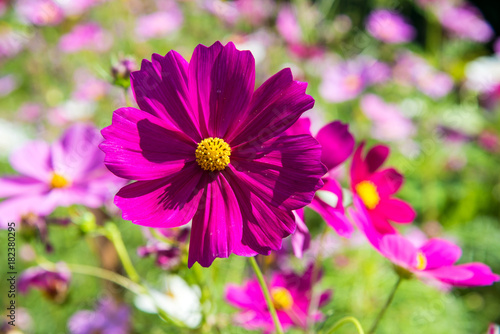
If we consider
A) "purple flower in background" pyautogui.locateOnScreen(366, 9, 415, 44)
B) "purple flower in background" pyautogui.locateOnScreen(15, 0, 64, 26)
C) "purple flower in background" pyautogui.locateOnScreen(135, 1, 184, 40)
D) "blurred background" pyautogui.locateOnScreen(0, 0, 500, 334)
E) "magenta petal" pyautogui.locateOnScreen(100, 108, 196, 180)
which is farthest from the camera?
"purple flower in background" pyautogui.locateOnScreen(366, 9, 415, 44)

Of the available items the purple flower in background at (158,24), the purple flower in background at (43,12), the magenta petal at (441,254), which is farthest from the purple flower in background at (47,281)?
the purple flower in background at (158,24)

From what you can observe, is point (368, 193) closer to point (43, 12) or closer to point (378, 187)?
point (378, 187)

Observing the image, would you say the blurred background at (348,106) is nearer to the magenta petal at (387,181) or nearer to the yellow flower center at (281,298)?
the yellow flower center at (281,298)

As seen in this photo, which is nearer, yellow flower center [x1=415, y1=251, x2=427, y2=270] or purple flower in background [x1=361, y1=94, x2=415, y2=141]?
yellow flower center [x1=415, y1=251, x2=427, y2=270]

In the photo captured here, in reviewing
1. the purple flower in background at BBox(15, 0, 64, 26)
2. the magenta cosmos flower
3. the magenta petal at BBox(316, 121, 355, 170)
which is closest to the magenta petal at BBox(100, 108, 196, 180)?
the magenta cosmos flower

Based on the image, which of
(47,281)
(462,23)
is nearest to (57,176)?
(47,281)

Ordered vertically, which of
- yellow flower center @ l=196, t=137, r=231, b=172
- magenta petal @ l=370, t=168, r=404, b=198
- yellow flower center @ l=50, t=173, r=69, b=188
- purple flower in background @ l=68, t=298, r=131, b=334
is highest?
yellow flower center @ l=196, t=137, r=231, b=172

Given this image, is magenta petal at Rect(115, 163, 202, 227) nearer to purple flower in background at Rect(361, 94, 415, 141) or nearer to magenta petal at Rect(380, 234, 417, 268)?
magenta petal at Rect(380, 234, 417, 268)
